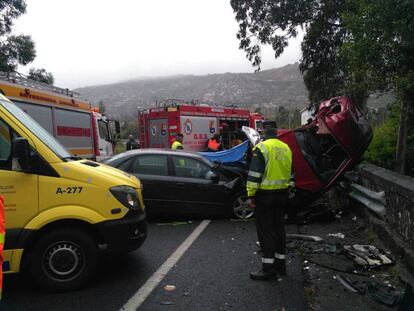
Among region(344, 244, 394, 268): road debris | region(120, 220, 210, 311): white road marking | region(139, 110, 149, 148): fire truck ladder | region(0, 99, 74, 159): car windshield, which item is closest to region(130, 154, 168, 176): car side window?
region(120, 220, 210, 311): white road marking

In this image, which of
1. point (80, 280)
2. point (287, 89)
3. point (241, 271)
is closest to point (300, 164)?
point (241, 271)

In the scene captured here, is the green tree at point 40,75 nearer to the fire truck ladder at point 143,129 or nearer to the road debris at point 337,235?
the fire truck ladder at point 143,129

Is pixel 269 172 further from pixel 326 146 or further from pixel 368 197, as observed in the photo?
pixel 326 146

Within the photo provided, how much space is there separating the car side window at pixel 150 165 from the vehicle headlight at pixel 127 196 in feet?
10.7

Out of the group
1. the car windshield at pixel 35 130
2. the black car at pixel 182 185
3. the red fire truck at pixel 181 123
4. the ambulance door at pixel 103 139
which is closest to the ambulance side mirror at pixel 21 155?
the car windshield at pixel 35 130

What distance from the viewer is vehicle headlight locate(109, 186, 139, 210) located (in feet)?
16.3

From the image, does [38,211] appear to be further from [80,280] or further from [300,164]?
[300,164]

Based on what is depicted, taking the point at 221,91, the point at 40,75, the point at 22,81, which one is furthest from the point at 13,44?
the point at 221,91

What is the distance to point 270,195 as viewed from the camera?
207 inches

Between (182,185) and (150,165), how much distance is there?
0.75 metres

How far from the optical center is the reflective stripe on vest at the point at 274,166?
5266 millimetres

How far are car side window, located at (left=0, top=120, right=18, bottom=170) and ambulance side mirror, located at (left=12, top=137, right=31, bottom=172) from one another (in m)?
0.09

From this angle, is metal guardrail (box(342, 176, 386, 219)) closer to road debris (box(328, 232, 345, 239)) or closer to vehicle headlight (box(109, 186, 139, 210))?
road debris (box(328, 232, 345, 239))

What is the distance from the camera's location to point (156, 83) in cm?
19188
